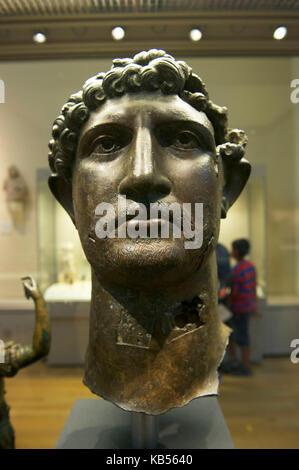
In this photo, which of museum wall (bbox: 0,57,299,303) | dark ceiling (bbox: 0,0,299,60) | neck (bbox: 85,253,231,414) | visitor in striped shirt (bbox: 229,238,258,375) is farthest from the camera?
visitor in striped shirt (bbox: 229,238,258,375)

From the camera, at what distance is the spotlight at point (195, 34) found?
200 centimetres

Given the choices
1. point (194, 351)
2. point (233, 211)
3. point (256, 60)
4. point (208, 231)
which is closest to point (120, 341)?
point (194, 351)

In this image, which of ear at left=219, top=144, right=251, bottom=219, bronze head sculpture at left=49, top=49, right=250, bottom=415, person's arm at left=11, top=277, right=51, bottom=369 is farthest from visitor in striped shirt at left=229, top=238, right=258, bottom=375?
person's arm at left=11, top=277, right=51, bottom=369

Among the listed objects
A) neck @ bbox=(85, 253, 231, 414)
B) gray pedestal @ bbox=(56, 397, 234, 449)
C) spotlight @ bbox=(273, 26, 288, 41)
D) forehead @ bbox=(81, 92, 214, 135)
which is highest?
spotlight @ bbox=(273, 26, 288, 41)

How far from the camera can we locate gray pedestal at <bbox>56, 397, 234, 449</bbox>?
1.59 metres

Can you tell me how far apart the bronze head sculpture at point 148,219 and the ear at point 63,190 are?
0.14 m

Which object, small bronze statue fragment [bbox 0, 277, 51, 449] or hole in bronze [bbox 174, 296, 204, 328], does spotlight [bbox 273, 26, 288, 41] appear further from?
small bronze statue fragment [bbox 0, 277, 51, 449]

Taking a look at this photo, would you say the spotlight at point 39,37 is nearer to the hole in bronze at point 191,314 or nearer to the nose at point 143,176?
the nose at point 143,176

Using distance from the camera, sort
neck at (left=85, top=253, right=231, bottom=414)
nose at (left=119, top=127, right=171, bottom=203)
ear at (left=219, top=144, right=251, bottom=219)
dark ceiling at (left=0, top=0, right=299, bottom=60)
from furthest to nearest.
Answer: dark ceiling at (left=0, top=0, right=299, bottom=60)
ear at (left=219, top=144, right=251, bottom=219)
neck at (left=85, top=253, right=231, bottom=414)
nose at (left=119, top=127, right=171, bottom=203)

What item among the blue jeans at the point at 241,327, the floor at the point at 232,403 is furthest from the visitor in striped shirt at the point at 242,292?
the floor at the point at 232,403
